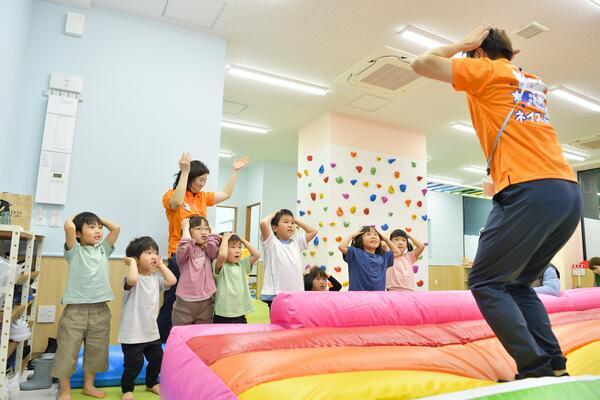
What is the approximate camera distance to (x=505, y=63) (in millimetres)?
1517

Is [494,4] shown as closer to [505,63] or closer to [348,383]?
[505,63]

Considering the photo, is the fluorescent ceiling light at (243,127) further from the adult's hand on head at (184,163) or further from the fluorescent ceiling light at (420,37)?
the adult's hand on head at (184,163)

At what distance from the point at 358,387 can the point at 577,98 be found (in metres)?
5.86

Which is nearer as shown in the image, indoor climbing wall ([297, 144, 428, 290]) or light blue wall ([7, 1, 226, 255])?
light blue wall ([7, 1, 226, 255])

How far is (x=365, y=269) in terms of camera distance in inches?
134

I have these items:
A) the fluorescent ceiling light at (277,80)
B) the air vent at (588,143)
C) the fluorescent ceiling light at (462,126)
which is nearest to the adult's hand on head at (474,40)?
the fluorescent ceiling light at (277,80)

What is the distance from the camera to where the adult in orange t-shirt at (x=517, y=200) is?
126 centimetres

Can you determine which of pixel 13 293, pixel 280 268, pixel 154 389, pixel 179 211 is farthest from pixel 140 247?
pixel 280 268

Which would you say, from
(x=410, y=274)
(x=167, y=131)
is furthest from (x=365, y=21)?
(x=410, y=274)

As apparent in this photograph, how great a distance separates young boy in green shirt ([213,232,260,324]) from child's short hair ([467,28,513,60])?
77.7 inches

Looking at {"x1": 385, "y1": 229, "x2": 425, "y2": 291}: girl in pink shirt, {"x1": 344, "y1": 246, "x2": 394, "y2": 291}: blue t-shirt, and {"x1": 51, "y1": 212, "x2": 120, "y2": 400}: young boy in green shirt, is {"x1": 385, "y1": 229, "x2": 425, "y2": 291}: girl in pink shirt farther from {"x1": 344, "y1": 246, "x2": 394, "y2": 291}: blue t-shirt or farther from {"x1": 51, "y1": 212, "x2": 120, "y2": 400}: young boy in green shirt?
{"x1": 51, "y1": 212, "x2": 120, "y2": 400}: young boy in green shirt

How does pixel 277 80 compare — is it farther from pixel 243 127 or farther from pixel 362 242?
pixel 362 242

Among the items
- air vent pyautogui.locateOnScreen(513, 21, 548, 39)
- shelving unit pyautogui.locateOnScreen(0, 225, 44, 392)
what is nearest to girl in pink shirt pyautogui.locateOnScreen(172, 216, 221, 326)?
shelving unit pyautogui.locateOnScreen(0, 225, 44, 392)

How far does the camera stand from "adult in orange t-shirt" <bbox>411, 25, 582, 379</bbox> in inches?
49.7
